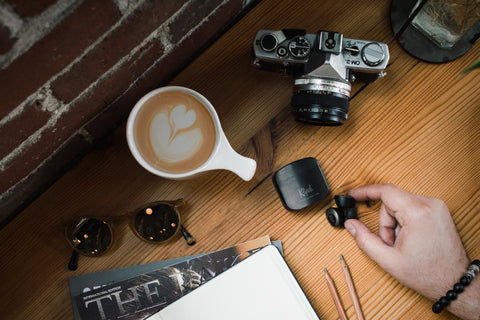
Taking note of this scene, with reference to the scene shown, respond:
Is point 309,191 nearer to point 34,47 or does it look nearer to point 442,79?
point 442,79

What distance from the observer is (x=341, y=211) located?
25.8 inches

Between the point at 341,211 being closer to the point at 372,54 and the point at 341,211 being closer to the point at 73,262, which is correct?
the point at 372,54

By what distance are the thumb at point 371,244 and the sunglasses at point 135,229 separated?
294 mm

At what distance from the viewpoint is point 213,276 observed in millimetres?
639

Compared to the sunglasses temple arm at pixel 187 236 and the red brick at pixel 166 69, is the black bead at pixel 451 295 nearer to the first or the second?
the sunglasses temple arm at pixel 187 236

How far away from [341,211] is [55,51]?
1.70 feet

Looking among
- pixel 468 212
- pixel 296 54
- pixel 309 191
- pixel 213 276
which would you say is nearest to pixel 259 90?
pixel 296 54

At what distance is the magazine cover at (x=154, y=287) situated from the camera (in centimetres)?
62

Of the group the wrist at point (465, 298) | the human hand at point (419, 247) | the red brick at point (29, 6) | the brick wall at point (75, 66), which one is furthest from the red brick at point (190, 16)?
the wrist at point (465, 298)

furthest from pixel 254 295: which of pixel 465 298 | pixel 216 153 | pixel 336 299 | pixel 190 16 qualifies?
pixel 190 16

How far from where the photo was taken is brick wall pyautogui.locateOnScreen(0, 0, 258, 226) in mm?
355

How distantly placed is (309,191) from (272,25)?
0.32m

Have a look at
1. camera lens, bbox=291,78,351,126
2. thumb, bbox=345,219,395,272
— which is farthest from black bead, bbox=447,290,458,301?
camera lens, bbox=291,78,351,126

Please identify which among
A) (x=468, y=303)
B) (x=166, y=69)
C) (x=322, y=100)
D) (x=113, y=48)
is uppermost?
(x=113, y=48)
